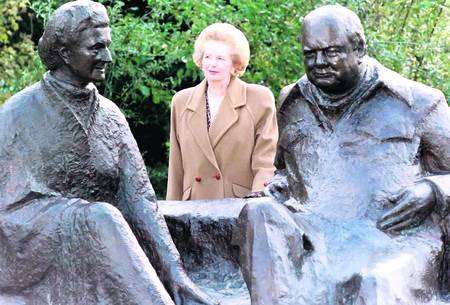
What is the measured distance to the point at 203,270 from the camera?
8523 millimetres

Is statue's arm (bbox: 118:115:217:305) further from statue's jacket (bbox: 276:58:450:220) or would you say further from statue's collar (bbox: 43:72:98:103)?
statue's jacket (bbox: 276:58:450:220)

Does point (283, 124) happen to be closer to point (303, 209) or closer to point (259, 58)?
point (303, 209)

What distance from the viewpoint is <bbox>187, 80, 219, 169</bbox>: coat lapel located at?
373 inches

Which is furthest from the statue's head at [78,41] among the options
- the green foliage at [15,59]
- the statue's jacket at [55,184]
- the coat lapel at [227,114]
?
the green foliage at [15,59]

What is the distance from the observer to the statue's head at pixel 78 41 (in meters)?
7.45

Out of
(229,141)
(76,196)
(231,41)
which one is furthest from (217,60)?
(76,196)

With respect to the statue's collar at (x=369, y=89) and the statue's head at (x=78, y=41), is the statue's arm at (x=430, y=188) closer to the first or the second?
the statue's collar at (x=369, y=89)

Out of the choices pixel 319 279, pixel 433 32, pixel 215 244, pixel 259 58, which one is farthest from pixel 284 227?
pixel 433 32

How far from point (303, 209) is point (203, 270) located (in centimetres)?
89

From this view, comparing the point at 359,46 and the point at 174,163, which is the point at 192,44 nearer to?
the point at 174,163

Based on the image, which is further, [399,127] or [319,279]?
[399,127]

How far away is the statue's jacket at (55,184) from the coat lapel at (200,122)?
1.81m

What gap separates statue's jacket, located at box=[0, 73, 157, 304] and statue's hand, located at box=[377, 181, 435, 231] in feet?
4.77

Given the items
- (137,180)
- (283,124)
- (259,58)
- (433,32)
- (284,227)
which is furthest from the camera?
(433,32)
